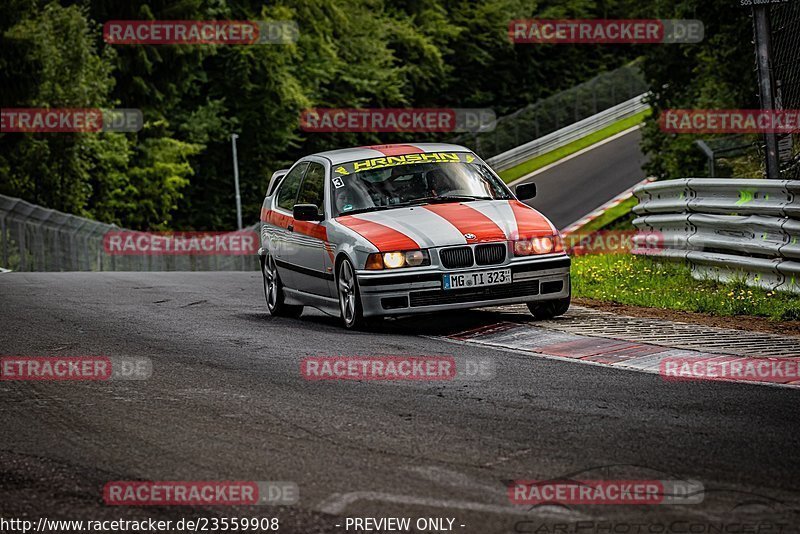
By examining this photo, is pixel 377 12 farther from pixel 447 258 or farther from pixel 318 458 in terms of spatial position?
pixel 318 458

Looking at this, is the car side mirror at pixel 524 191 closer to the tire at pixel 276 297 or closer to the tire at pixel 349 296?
the tire at pixel 349 296

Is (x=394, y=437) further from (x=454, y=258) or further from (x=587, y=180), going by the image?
(x=587, y=180)

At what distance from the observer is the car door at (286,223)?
13.2 metres

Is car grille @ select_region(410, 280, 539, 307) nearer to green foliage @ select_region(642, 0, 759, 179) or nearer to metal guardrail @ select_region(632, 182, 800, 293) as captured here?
metal guardrail @ select_region(632, 182, 800, 293)

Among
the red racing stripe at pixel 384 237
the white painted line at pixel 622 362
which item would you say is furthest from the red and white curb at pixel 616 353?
the red racing stripe at pixel 384 237

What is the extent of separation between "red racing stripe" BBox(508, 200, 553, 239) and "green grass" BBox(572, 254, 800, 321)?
1597mm

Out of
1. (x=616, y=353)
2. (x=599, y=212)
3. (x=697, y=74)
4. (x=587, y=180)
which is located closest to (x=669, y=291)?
(x=616, y=353)

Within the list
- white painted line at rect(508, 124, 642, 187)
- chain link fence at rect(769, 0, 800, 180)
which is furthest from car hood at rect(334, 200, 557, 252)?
white painted line at rect(508, 124, 642, 187)

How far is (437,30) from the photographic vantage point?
69.9 metres

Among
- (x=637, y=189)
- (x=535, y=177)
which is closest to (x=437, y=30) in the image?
(x=535, y=177)

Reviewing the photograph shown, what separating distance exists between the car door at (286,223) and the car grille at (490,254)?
96.2 inches

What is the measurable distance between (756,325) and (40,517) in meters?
7.15

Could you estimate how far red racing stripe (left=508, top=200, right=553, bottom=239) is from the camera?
11.6 meters

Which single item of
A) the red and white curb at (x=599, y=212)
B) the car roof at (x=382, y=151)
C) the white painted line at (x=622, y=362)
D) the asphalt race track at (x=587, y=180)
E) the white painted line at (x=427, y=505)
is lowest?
the red and white curb at (x=599, y=212)
